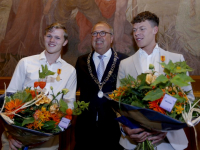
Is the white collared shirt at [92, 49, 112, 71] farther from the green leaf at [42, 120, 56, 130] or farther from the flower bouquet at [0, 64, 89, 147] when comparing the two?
the green leaf at [42, 120, 56, 130]

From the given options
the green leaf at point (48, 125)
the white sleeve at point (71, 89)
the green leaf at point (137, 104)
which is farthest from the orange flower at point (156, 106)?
the white sleeve at point (71, 89)

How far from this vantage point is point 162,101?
1480 mm

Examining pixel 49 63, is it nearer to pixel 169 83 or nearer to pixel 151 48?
pixel 151 48

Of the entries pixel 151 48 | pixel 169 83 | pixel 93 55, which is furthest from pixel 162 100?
pixel 93 55

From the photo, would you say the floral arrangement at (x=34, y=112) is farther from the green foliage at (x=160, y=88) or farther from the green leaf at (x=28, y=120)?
the green foliage at (x=160, y=88)

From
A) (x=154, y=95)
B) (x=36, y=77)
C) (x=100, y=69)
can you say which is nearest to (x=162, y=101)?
(x=154, y=95)

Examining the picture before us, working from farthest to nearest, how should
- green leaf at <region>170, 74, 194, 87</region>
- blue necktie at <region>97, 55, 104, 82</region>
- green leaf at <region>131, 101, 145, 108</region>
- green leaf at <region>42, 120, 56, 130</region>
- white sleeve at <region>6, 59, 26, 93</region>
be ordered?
blue necktie at <region>97, 55, 104, 82</region>
white sleeve at <region>6, 59, 26, 93</region>
green leaf at <region>42, 120, 56, 130</region>
green leaf at <region>131, 101, 145, 108</region>
green leaf at <region>170, 74, 194, 87</region>

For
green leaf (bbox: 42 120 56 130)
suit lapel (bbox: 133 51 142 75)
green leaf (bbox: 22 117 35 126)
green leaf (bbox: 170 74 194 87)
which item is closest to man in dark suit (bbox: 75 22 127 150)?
suit lapel (bbox: 133 51 142 75)

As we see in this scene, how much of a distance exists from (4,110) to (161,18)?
2861 mm

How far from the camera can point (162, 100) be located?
58.4 inches

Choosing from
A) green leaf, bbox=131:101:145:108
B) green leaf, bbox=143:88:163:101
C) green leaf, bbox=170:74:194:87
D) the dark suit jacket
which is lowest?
the dark suit jacket

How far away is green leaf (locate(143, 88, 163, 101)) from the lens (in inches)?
58.9

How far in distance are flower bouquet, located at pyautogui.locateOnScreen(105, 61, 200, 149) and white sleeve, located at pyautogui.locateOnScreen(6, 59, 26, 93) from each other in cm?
131

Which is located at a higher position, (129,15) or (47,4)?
(47,4)
